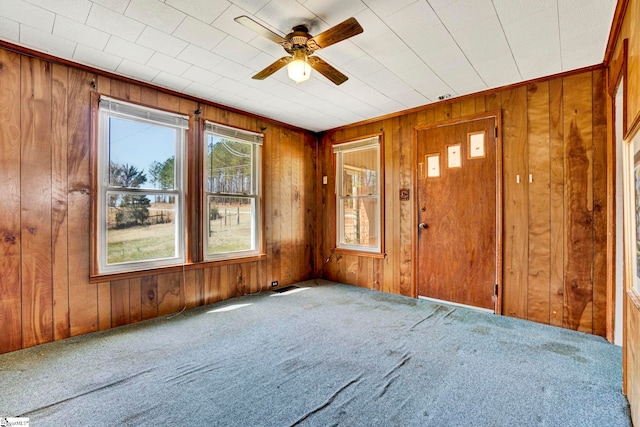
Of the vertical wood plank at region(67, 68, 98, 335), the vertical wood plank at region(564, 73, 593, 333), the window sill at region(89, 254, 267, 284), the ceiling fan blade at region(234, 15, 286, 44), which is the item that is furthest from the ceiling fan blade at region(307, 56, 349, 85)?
the window sill at region(89, 254, 267, 284)

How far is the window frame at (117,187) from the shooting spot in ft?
9.15

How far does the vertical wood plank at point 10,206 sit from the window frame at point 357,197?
3537mm

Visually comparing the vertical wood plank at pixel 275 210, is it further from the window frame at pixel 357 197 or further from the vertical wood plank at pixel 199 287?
the vertical wood plank at pixel 199 287

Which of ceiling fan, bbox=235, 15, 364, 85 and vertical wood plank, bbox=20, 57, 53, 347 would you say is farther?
vertical wood plank, bbox=20, 57, 53, 347

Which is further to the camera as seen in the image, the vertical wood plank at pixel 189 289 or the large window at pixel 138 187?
the vertical wood plank at pixel 189 289

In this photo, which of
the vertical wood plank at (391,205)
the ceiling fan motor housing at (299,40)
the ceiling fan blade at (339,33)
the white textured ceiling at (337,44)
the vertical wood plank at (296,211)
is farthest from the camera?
the vertical wood plank at (296,211)

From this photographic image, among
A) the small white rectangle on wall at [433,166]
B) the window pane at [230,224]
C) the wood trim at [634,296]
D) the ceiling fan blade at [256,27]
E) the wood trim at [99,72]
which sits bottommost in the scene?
the wood trim at [634,296]

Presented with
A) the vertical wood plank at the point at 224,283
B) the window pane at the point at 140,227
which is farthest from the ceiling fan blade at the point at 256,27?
the vertical wood plank at the point at 224,283

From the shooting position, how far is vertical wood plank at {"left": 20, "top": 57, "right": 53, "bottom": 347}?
2.44 metres

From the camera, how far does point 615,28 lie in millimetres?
2080

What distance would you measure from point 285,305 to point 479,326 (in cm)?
205

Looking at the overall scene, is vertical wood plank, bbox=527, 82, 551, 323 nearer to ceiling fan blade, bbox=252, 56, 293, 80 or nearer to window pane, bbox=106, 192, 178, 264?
ceiling fan blade, bbox=252, 56, 293, 80

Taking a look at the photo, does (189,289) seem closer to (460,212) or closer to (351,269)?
(351,269)

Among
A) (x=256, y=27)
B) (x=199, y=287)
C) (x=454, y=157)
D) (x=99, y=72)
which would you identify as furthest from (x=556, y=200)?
(x=99, y=72)
